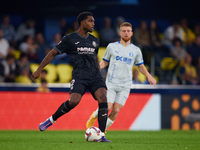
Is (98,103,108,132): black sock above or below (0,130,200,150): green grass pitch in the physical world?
above

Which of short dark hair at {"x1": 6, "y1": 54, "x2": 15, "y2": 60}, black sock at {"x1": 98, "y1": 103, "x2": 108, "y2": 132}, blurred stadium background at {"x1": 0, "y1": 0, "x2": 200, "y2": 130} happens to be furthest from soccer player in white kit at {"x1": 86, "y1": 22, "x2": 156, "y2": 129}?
short dark hair at {"x1": 6, "y1": 54, "x2": 15, "y2": 60}

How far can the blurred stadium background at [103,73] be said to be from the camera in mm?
11648

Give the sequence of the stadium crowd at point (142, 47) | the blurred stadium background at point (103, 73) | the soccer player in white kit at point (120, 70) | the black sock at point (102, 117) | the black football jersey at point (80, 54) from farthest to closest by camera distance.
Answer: the stadium crowd at point (142, 47), the blurred stadium background at point (103, 73), the soccer player in white kit at point (120, 70), the black football jersey at point (80, 54), the black sock at point (102, 117)

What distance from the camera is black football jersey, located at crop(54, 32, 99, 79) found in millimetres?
6910

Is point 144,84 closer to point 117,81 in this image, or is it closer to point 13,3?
point 117,81

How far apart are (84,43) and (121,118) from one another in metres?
5.52

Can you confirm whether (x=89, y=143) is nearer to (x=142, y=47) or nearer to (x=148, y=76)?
(x=148, y=76)

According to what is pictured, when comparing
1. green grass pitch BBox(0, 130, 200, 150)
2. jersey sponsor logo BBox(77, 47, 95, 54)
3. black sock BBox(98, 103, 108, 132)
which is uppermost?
jersey sponsor logo BBox(77, 47, 95, 54)

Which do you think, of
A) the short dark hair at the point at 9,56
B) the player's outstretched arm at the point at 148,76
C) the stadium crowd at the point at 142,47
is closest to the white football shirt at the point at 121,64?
the player's outstretched arm at the point at 148,76

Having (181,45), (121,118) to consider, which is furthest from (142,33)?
(121,118)

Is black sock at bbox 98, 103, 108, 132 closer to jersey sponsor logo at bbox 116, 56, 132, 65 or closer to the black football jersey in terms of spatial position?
the black football jersey

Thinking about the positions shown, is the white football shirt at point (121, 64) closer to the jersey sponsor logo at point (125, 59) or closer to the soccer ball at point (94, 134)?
the jersey sponsor logo at point (125, 59)

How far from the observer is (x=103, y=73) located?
1291 cm

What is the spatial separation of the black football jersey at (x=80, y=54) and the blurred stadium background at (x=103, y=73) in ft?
16.2
